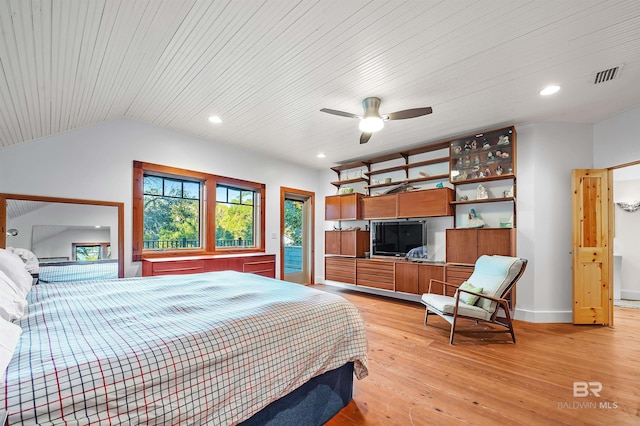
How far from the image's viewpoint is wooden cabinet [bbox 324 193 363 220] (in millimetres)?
5383

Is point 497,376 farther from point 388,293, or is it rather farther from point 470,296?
point 388,293

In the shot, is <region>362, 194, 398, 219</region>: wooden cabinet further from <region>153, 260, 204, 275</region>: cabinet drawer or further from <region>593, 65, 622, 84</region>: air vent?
<region>153, 260, 204, 275</region>: cabinet drawer

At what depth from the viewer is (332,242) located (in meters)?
5.73

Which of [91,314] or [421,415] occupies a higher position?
[91,314]

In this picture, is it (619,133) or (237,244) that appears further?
(237,244)

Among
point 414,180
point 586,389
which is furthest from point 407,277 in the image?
point 586,389

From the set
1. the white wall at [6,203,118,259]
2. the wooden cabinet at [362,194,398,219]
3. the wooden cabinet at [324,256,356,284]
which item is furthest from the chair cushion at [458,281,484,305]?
the white wall at [6,203,118,259]

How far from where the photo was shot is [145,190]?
3.98m

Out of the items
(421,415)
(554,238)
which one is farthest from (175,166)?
(554,238)

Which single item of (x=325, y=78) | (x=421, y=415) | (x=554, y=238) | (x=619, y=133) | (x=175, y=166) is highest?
(x=325, y=78)

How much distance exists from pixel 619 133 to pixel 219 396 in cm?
514

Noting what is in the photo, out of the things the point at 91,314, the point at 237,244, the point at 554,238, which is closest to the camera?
the point at 91,314

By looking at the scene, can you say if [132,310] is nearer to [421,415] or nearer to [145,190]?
[421,415]

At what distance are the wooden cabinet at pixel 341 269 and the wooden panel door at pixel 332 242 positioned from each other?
150 mm
